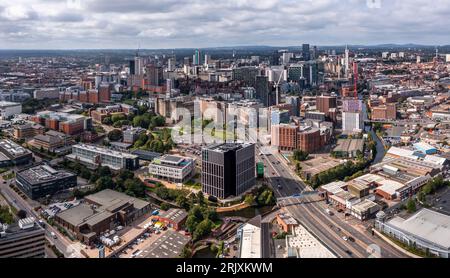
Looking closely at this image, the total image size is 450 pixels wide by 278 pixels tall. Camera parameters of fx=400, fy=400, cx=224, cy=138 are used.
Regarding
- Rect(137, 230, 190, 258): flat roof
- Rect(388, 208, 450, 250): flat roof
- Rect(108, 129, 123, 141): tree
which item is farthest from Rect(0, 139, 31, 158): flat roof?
Rect(388, 208, 450, 250): flat roof

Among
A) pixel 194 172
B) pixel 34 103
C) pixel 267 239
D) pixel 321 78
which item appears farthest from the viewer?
pixel 321 78

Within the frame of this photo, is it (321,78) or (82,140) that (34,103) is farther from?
(321,78)

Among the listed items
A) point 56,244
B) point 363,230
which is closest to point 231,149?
point 363,230

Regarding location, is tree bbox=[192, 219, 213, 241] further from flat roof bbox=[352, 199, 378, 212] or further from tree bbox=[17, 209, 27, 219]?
tree bbox=[17, 209, 27, 219]

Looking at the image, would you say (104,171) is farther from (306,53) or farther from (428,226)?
(306,53)

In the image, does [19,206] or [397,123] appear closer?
[19,206]

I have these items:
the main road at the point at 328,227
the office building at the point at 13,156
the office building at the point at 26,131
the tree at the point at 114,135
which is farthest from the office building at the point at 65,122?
the main road at the point at 328,227
